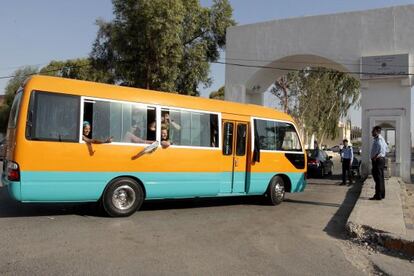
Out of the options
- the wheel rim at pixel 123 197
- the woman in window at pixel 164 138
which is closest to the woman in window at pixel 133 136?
the woman in window at pixel 164 138

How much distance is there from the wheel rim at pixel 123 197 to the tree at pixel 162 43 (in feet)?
41.5

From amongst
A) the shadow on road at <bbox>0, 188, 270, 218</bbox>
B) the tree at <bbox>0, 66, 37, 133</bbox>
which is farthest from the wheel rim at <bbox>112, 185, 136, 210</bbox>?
the tree at <bbox>0, 66, 37, 133</bbox>

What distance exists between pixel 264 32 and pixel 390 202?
1315 cm

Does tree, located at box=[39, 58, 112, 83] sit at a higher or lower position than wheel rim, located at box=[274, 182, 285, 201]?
higher

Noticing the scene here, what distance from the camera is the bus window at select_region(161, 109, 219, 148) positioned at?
381 inches

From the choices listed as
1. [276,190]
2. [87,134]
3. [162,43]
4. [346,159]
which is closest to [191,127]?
[87,134]

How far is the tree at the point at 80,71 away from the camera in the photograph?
2548 centimetres

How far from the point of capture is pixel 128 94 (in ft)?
29.9

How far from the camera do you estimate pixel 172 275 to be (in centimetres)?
542

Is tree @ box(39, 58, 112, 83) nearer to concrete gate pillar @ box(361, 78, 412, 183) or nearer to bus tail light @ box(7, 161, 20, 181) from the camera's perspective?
concrete gate pillar @ box(361, 78, 412, 183)

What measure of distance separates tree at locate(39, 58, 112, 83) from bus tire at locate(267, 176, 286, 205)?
1493 cm

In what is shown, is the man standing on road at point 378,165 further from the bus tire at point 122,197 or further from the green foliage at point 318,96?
the green foliage at point 318,96

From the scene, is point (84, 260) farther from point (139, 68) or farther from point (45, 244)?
point (139, 68)

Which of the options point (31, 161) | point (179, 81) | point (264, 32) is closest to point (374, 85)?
point (264, 32)
